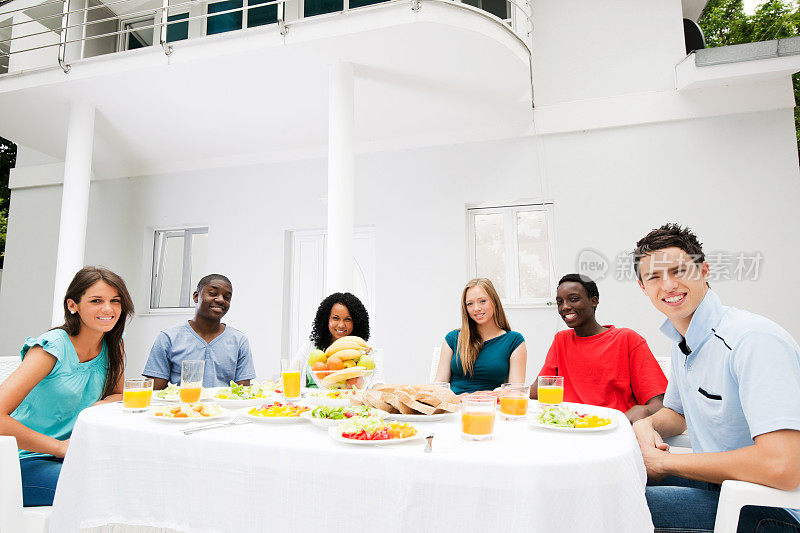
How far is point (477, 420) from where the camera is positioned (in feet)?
4.03

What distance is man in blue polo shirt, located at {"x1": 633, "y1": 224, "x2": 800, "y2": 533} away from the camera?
1259 millimetres

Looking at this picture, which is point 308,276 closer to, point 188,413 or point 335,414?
point 188,413

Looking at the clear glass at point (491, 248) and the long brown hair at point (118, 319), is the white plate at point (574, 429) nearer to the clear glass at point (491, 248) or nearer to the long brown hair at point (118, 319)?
the long brown hair at point (118, 319)

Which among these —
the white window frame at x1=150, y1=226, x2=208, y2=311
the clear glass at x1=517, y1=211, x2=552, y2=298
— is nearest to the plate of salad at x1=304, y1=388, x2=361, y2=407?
the clear glass at x1=517, y1=211, x2=552, y2=298

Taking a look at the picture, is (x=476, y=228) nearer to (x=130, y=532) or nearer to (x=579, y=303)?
(x=579, y=303)

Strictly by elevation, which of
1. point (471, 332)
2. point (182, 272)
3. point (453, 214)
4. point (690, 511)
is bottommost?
point (690, 511)

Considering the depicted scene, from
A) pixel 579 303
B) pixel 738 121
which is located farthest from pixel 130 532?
pixel 738 121

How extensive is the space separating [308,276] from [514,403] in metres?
4.57

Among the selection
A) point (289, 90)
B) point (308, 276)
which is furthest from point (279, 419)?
point (308, 276)

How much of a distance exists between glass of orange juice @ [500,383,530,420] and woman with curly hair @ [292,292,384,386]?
1.43 m

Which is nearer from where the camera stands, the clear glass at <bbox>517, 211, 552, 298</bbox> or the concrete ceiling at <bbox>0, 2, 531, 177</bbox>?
the concrete ceiling at <bbox>0, 2, 531, 177</bbox>

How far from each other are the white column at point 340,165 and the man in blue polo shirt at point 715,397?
285 centimetres

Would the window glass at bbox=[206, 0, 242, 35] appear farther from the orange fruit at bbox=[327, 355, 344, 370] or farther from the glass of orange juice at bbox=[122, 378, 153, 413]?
the glass of orange juice at bbox=[122, 378, 153, 413]

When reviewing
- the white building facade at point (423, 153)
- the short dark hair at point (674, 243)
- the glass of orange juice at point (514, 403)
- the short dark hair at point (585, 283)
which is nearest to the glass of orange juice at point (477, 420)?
the glass of orange juice at point (514, 403)
